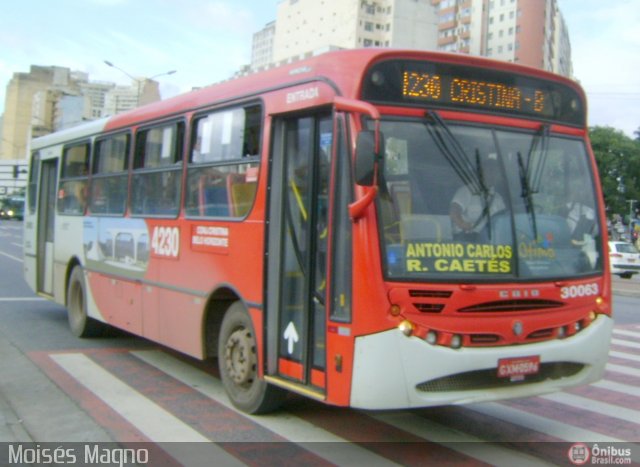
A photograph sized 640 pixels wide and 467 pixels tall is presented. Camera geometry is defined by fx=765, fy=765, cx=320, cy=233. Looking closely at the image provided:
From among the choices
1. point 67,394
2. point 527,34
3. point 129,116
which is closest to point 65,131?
point 129,116

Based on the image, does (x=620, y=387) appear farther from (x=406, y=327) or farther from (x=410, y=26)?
(x=410, y=26)

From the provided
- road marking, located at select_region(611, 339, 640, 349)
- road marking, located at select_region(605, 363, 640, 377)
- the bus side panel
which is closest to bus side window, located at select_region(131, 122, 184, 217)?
the bus side panel

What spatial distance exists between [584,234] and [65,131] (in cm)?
867

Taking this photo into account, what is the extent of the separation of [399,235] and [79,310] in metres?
7.16

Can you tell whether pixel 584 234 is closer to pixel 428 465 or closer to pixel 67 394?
pixel 428 465

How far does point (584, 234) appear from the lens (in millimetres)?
6242

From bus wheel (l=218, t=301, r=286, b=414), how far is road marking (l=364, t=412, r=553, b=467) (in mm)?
1036

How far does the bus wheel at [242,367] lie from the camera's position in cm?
673

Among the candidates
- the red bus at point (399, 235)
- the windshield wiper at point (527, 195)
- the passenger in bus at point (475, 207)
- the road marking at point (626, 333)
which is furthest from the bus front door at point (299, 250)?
the road marking at point (626, 333)

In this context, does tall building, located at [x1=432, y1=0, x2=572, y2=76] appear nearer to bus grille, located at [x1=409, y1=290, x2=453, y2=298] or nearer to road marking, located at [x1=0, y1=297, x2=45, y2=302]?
road marking, located at [x1=0, y1=297, x2=45, y2=302]

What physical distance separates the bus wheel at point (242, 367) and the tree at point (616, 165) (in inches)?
2823

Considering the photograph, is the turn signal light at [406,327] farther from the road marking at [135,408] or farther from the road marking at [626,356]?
the road marking at [626,356]

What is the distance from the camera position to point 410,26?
11762 centimetres

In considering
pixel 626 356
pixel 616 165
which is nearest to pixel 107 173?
pixel 626 356
